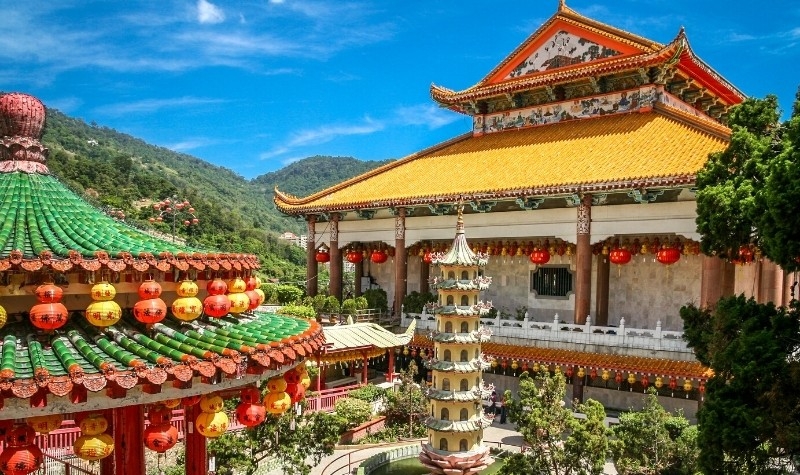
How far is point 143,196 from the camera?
72500 millimetres

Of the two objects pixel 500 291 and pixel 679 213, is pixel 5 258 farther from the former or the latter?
pixel 500 291

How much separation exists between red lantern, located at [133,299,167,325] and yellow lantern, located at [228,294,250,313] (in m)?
0.92

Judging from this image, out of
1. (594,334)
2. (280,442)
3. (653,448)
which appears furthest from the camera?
(594,334)

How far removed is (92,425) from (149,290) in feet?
4.11

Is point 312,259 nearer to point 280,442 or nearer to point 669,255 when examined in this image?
point 669,255

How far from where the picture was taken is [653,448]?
44.1ft

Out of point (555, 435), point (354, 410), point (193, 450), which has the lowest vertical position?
point (354, 410)

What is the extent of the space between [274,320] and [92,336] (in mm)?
2310

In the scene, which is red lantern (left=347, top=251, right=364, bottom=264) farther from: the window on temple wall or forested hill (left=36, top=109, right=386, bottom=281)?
forested hill (left=36, top=109, right=386, bottom=281)

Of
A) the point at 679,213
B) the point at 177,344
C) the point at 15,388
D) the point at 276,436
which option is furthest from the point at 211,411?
the point at 679,213

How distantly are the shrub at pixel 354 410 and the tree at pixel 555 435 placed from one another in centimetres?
596

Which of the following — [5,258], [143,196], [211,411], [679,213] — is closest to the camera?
[5,258]

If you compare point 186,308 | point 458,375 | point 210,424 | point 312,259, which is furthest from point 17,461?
point 312,259

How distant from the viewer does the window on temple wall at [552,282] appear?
22.3 meters
